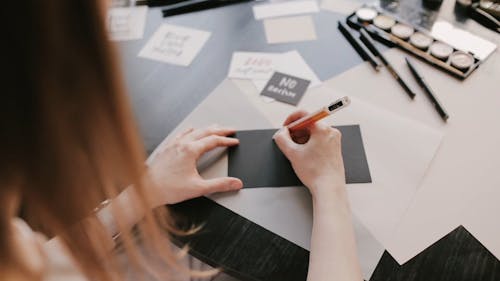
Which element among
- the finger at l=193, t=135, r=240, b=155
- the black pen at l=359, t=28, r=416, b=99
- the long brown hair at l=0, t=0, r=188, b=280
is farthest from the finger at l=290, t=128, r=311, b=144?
the long brown hair at l=0, t=0, r=188, b=280

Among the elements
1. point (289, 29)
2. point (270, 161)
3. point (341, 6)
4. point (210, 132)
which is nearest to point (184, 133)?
point (210, 132)

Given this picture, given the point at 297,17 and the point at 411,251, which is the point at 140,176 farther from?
the point at 297,17

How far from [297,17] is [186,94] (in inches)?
14.7

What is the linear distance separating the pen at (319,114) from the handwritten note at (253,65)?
0.19 meters

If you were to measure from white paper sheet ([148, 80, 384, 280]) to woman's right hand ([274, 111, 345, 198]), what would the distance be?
1.3 inches

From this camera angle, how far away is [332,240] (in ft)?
2.21

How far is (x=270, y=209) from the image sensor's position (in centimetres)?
74

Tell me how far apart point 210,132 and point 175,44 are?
33cm

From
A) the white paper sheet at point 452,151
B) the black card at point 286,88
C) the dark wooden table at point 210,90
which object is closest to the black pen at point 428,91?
the white paper sheet at point 452,151

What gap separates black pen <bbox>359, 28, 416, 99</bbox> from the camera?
0.91 meters

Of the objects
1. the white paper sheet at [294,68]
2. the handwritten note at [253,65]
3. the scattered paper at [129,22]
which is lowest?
the white paper sheet at [294,68]

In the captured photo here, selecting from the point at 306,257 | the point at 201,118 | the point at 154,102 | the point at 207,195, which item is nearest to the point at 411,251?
the point at 306,257

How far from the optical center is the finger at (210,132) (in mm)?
→ 834

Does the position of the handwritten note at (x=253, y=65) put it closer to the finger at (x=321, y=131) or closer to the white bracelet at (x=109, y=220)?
the finger at (x=321, y=131)
